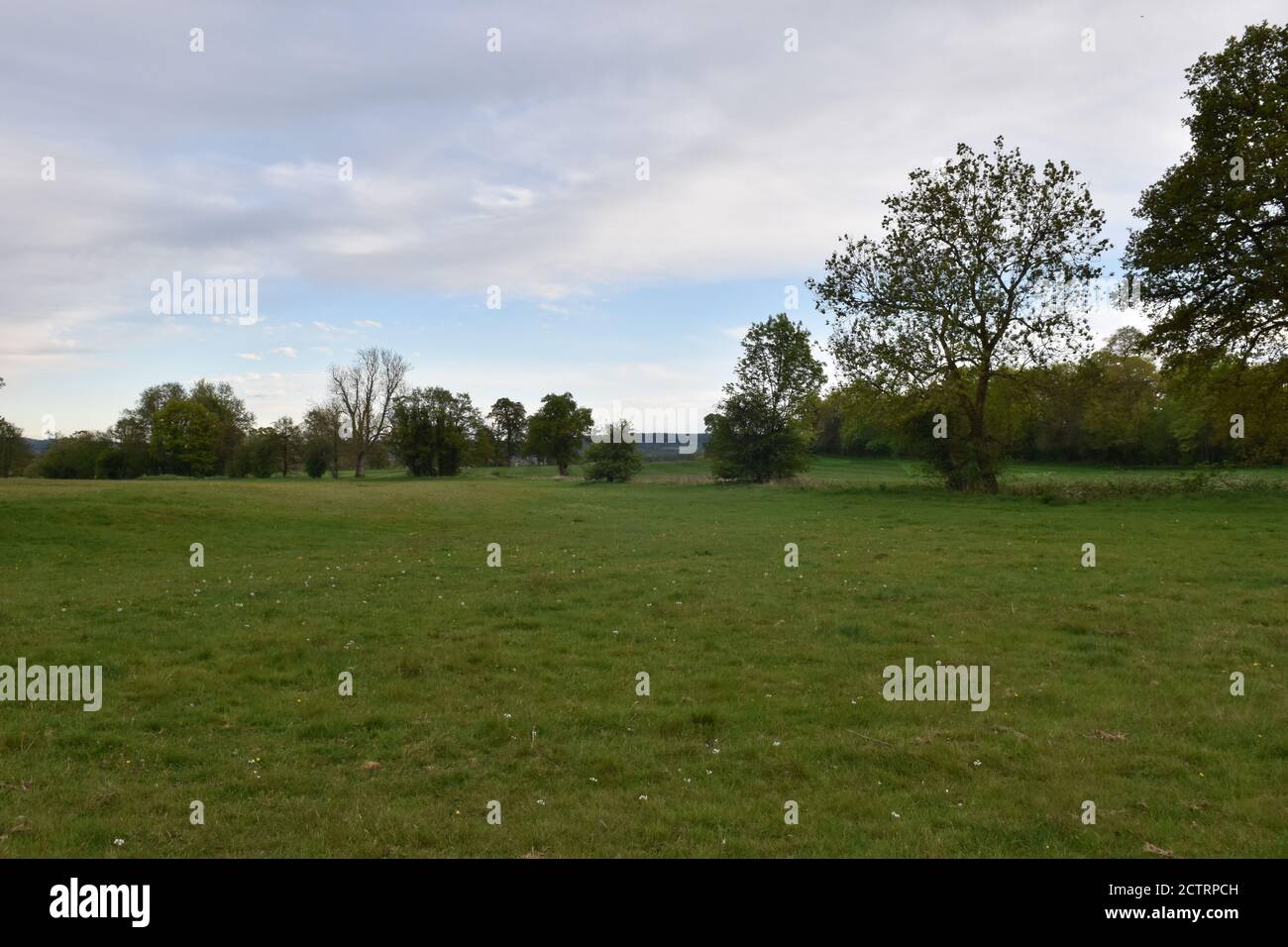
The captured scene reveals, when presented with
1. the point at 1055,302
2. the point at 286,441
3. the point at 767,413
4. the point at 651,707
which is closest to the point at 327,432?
the point at 286,441

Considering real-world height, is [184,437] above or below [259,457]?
above

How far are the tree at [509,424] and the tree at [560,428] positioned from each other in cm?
4820

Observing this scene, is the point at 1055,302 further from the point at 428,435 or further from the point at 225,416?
the point at 225,416

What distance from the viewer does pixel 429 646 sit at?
12.0 meters

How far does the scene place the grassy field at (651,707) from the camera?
6.17 meters

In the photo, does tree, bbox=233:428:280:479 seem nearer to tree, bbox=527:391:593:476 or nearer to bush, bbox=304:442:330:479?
bush, bbox=304:442:330:479

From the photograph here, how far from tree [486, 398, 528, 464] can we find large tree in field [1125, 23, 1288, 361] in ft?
400

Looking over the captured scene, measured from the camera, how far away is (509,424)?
486ft

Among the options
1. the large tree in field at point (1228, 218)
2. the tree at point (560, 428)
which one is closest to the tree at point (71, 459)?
the tree at point (560, 428)

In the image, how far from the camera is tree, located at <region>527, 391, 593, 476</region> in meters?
97.4

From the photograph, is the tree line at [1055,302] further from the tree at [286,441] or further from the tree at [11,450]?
the tree at [11,450]

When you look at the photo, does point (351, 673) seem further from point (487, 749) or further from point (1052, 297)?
point (1052, 297)

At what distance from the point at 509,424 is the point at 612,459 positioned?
254ft

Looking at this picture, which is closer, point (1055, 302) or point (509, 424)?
point (1055, 302)
